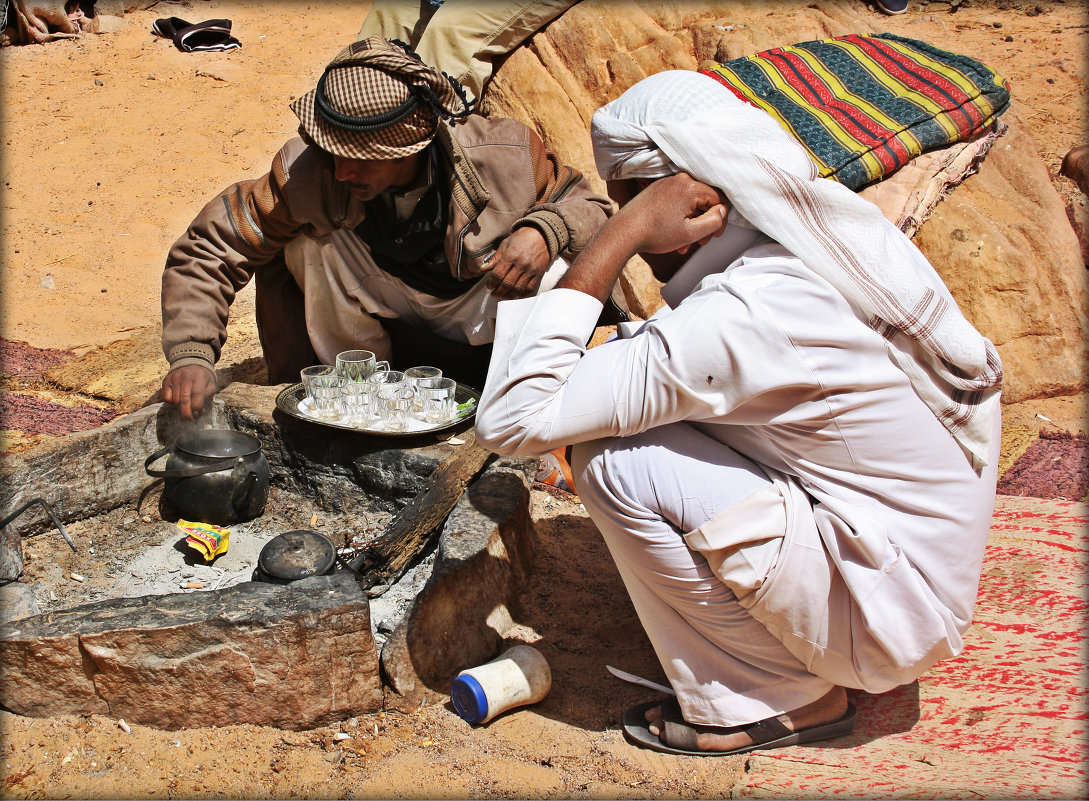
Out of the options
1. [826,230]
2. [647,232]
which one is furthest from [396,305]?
[826,230]

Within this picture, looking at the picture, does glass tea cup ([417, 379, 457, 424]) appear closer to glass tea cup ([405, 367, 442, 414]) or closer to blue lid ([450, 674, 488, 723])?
glass tea cup ([405, 367, 442, 414])

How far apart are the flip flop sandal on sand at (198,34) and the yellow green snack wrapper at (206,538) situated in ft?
26.8

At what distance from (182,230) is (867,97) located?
492 centimetres

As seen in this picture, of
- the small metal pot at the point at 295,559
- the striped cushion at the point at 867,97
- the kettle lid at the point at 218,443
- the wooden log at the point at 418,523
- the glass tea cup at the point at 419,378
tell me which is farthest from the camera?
the striped cushion at the point at 867,97

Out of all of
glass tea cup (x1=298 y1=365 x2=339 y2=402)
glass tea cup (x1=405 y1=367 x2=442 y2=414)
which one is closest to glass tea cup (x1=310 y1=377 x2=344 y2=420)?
glass tea cup (x1=298 y1=365 x2=339 y2=402)

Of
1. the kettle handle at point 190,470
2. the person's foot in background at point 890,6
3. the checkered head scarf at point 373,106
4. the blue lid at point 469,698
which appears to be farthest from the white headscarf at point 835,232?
the person's foot in background at point 890,6

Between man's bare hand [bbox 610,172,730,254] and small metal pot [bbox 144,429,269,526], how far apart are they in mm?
1612

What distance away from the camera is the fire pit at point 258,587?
216cm

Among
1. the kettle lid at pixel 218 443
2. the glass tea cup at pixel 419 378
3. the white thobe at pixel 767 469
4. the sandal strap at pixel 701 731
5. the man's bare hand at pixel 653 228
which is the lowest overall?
the kettle lid at pixel 218 443

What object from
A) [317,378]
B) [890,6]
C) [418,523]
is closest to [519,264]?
[317,378]

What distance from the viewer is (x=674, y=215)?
2.06 meters

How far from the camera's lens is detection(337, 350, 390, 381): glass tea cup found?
133 inches

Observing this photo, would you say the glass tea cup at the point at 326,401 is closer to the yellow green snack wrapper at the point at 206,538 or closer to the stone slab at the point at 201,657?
the yellow green snack wrapper at the point at 206,538

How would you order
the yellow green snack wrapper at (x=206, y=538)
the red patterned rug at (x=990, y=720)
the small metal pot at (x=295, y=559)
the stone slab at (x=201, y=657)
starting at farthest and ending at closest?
the yellow green snack wrapper at (x=206, y=538), the small metal pot at (x=295, y=559), the stone slab at (x=201, y=657), the red patterned rug at (x=990, y=720)
